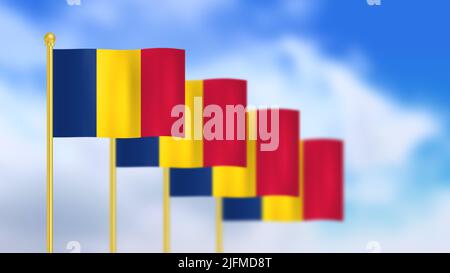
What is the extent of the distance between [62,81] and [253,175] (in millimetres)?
842

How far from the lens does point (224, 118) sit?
2.33 m

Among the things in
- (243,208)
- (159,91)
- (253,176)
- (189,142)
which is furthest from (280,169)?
(159,91)

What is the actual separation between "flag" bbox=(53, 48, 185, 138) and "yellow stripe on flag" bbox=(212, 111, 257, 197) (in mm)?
424

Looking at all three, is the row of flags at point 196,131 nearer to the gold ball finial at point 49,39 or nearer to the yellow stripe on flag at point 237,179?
the yellow stripe on flag at point 237,179

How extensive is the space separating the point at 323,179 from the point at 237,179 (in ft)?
1.15

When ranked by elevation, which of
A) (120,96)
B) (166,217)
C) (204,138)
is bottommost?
(166,217)

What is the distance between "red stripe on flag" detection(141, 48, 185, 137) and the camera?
2395 mm

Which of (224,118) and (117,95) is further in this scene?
(117,95)

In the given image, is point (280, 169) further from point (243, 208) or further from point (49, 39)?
point (49, 39)

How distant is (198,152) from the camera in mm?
2865

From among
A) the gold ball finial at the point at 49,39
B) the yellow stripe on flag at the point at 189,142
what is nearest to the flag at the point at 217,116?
the yellow stripe on flag at the point at 189,142

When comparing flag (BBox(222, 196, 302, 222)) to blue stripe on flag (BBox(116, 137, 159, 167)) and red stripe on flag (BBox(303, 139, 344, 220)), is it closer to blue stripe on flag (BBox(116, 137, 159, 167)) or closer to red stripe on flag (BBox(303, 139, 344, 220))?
red stripe on flag (BBox(303, 139, 344, 220))
